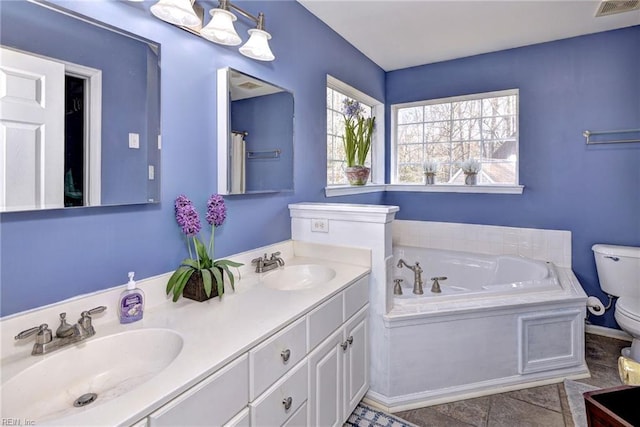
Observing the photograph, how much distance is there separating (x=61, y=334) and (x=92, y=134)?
0.64m

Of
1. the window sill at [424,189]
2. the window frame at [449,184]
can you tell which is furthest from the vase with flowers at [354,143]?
the window frame at [449,184]

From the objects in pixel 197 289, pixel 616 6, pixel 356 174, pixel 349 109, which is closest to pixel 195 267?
pixel 197 289

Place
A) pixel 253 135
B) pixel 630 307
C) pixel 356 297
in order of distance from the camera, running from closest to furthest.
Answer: pixel 356 297 < pixel 253 135 < pixel 630 307

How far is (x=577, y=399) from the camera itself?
192 cm

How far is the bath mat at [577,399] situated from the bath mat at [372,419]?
2.87 feet

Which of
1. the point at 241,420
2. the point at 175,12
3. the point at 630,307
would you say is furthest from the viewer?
the point at 630,307

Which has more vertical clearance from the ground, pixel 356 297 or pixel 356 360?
pixel 356 297

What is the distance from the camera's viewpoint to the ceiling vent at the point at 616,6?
213 cm

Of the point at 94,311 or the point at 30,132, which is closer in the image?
the point at 30,132

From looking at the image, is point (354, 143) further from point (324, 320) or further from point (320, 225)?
point (324, 320)

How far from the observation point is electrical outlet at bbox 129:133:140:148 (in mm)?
1252

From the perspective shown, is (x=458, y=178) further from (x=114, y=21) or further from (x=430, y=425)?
(x=114, y=21)

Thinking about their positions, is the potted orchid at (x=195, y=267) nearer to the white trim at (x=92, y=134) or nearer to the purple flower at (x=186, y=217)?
the purple flower at (x=186, y=217)

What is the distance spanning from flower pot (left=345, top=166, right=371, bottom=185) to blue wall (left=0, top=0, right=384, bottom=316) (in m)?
0.44
